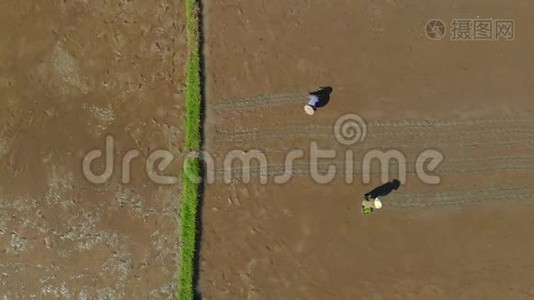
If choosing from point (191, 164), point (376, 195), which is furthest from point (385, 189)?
point (191, 164)

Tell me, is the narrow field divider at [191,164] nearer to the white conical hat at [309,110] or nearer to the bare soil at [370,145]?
the bare soil at [370,145]

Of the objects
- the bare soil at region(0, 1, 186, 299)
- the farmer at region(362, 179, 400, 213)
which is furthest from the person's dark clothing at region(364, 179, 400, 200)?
the bare soil at region(0, 1, 186, 299)

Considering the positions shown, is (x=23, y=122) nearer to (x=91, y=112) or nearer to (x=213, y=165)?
(x=91, y=112)

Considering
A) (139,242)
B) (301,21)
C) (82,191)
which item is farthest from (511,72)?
(82,191)

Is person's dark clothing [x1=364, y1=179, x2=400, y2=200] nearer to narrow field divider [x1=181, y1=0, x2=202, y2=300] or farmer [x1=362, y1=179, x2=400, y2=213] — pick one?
farmer [x1=362, y1=179, x2=400, y2=213]

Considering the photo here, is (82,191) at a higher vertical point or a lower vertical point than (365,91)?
lower

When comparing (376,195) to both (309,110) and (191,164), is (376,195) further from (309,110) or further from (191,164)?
(191,164)

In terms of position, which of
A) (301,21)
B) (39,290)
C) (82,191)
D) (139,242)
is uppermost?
(301,21)
